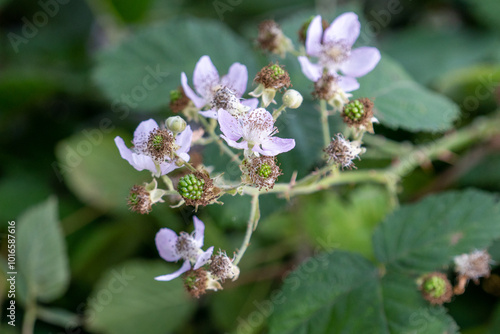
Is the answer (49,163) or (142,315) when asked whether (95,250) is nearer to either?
(142,315)

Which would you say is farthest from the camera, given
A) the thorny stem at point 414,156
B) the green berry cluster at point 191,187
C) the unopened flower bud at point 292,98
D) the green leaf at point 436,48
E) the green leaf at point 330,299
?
the green leaf at point 436,48

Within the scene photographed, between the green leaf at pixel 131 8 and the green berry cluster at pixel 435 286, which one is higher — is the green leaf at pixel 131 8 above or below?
above

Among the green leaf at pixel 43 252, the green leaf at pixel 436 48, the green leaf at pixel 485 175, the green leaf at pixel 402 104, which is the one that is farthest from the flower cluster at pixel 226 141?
the green leaf at pixel 436 48

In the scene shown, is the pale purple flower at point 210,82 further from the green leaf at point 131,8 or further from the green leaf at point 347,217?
the green leaf at point 131,8

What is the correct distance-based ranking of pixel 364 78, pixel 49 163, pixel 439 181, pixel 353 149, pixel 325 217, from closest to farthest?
pixel 353 149 → pixel 364 78 → pixel 325 217 → pixel 439 181 → pixel 49 163

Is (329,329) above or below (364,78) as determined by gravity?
below

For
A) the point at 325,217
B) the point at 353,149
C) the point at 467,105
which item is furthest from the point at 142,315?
the point at 467,105

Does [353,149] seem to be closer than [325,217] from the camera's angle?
Yes
